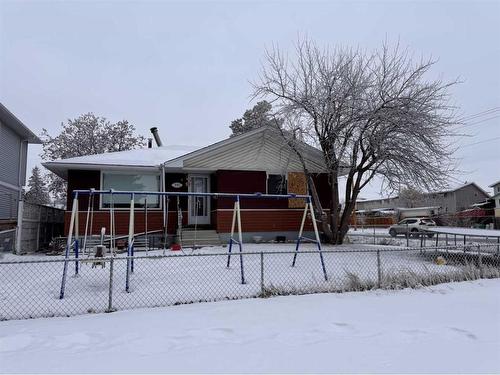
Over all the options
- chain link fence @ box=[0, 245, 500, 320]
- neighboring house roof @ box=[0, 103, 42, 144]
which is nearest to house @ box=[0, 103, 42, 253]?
neighboring house roof @ box=[0, 103, 42, 144]

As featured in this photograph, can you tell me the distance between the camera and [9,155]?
20.1 m

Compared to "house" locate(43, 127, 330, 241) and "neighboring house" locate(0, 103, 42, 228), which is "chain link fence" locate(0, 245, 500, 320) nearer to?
"house" locate(43, 127, 330, 241)

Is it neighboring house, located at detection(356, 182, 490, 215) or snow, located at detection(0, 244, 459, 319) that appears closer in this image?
snow, located at detection(0, 244, 459, 319)

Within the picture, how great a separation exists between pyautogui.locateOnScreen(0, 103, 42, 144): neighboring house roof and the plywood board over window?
13072mm

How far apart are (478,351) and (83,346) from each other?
14.0 feet

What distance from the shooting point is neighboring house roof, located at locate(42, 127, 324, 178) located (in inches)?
626

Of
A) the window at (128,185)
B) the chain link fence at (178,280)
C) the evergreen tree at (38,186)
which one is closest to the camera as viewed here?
the chain link fence at (178,280)

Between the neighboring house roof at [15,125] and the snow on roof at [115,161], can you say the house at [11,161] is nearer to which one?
the neighboring house roof at [15,125]

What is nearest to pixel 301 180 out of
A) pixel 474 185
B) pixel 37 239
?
pixel 37 239

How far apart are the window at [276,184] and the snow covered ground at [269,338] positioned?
1112cm

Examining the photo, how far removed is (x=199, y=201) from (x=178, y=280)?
31.1 feet

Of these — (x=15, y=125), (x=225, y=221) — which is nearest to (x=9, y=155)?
(x=15, y=125)

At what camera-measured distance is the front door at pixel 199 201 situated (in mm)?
17375

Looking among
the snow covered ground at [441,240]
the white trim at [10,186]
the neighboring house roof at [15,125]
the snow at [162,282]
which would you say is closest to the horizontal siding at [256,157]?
the snow covered ground at [441,240]
